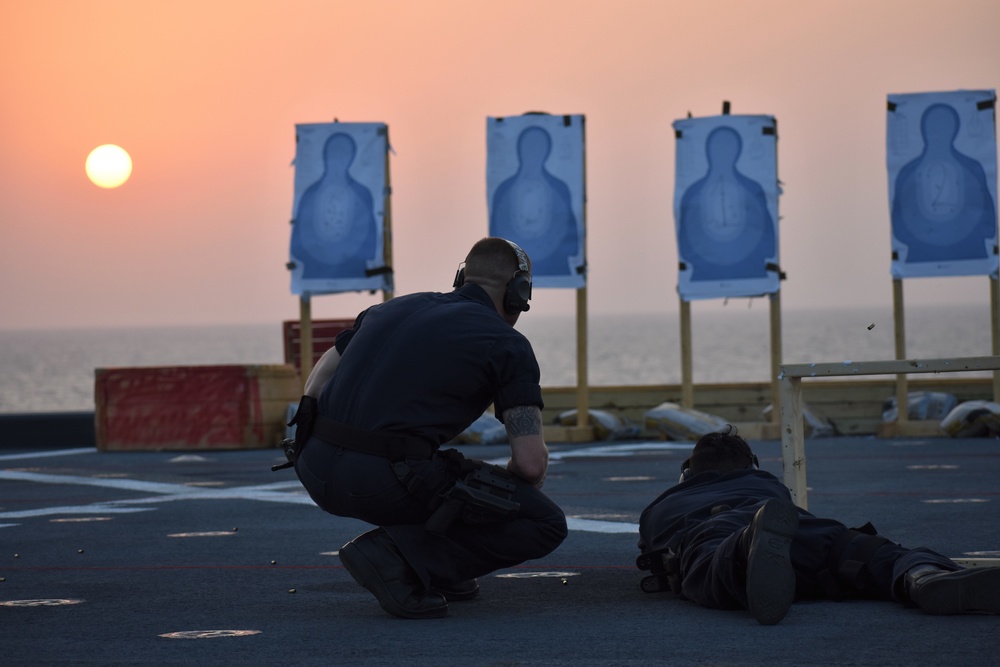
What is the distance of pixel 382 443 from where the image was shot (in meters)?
4.46

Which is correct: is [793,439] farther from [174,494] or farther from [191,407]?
[191,407]

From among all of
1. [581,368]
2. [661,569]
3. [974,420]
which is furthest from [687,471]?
[581,368]

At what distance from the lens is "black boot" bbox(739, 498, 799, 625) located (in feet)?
13.0

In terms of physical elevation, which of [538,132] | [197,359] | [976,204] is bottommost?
[197,359]

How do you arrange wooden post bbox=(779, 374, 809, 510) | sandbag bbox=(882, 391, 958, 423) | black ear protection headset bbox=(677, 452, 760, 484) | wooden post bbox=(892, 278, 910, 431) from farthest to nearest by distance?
1. sandbag bbox=(882, 391, 958, 423)
2. wooden post bbox=(892, 278, 910, 431)
3. wooden post bbox=(779, 374, 809, 510)
4. black ear protection headset bbox=(677, 452, 760, 484)

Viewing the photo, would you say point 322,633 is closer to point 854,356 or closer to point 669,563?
point 669,563

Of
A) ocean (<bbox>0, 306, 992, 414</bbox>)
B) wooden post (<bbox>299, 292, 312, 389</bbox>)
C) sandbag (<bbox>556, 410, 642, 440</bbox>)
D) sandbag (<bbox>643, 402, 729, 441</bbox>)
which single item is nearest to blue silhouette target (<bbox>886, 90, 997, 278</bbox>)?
sandbag (<bbox>643, 402, 729, 441</bbox>)

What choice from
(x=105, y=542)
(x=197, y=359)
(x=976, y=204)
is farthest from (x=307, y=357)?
(x=197, y=359)

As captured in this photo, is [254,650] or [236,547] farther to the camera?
[236,547]

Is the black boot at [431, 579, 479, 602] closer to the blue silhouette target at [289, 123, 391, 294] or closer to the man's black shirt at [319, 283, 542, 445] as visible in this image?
the man's black shirt at [319, 283, 542, 445]

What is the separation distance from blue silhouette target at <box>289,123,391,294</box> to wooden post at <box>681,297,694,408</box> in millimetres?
3411

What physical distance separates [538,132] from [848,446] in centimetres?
519

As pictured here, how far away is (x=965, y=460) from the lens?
10.9m

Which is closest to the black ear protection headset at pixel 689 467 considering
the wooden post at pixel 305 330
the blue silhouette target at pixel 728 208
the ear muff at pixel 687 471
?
the ear muff at pixel 687 471
